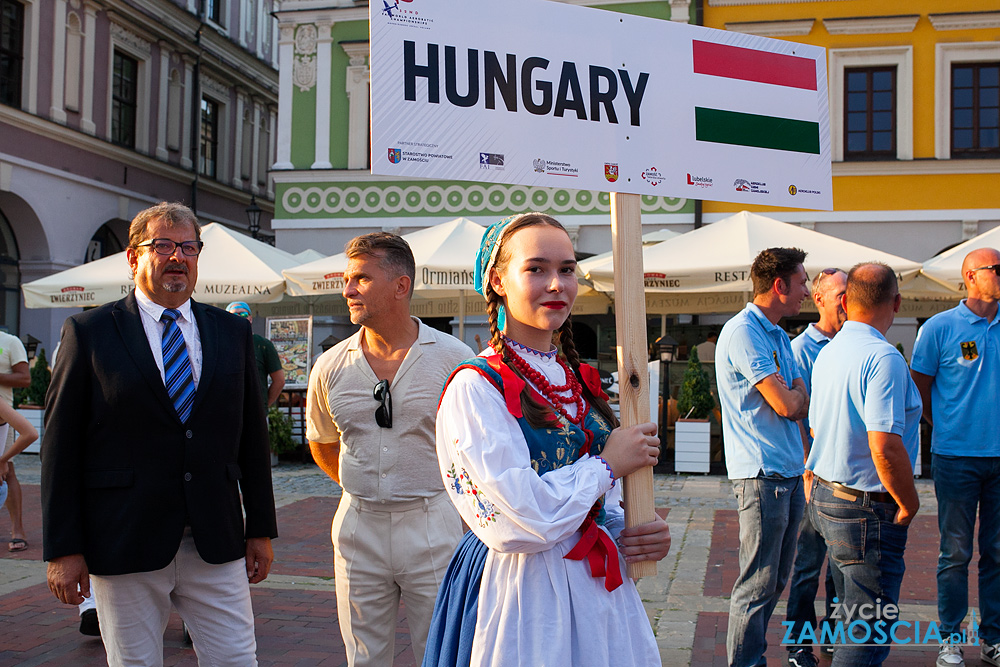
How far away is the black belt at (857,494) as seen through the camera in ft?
11.6

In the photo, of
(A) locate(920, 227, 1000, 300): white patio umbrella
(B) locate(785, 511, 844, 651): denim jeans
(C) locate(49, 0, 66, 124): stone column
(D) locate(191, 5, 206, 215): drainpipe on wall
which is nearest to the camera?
(B) locate(785, 511, 844, 651): denim jeans

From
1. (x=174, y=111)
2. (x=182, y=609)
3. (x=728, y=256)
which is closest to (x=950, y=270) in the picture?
(x=728, y=256)

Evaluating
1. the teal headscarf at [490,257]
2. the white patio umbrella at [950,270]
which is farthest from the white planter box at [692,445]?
the teal headscarf at [490,257]

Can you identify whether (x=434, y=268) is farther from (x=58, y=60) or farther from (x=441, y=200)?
(x=58, y=60)

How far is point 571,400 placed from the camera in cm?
215

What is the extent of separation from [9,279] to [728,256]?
15151mm

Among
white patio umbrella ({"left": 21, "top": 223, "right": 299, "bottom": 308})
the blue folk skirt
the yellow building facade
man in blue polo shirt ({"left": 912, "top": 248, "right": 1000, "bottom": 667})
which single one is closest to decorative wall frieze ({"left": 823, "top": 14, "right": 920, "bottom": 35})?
the yellow building facade

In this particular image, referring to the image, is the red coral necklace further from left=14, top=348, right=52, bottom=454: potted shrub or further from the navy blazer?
left=14, top=348, right=52, bottom=454: potted shrub

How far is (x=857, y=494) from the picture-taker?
11.7 ft

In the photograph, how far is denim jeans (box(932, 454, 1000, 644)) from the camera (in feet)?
13.9

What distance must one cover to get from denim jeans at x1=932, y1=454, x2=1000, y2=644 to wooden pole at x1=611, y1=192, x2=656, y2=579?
9.15 feet

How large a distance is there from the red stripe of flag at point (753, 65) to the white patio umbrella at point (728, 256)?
22.8 ft

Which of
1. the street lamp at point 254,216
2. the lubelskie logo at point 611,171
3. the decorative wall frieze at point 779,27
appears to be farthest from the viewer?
the street lamp at point 254,216

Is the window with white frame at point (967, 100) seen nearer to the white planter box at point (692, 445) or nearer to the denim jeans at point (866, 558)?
the white planter box at point (692, 445)
